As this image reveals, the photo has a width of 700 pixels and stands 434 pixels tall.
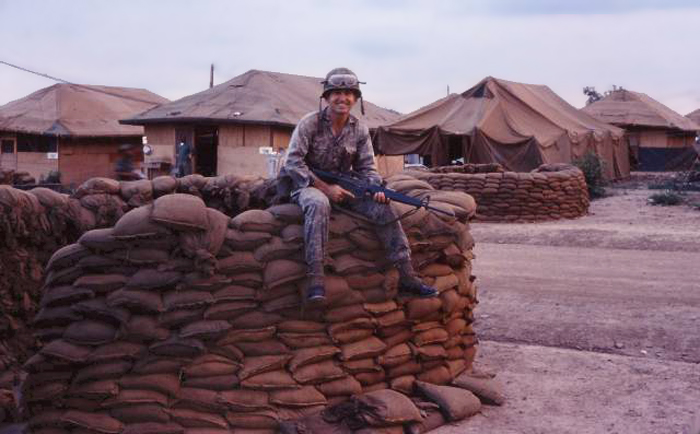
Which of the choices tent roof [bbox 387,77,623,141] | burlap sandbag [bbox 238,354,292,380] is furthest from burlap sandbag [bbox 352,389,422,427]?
tent roof [bbox 387,77,623,141]

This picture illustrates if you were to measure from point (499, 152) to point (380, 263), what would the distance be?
62.0ft

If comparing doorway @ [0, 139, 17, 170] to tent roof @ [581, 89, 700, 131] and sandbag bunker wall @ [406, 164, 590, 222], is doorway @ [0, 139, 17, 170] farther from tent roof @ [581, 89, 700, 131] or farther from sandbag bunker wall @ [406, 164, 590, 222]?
tent roof @ [581, 89, 700, 131]

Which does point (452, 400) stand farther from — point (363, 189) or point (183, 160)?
point (183, 160)

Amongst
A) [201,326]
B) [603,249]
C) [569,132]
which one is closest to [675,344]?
[201,326]

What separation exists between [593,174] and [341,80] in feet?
59.6

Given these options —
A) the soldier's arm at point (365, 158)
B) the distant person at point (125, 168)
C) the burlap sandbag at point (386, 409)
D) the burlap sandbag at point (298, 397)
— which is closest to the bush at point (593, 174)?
the distant person at point (125, 168)

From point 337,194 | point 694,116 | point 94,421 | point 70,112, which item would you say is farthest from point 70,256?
point 694,116

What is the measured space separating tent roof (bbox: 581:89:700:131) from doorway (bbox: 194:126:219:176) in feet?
64.6

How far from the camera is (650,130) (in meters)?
35.3

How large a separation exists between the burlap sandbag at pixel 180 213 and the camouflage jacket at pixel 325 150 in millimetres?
734

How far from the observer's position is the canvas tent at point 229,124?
2138 cm

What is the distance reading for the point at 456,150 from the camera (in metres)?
24.9

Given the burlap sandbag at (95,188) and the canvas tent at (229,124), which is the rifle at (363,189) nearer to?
the burlap sandbag at (95,188)

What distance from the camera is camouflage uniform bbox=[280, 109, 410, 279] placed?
13.9 feet
